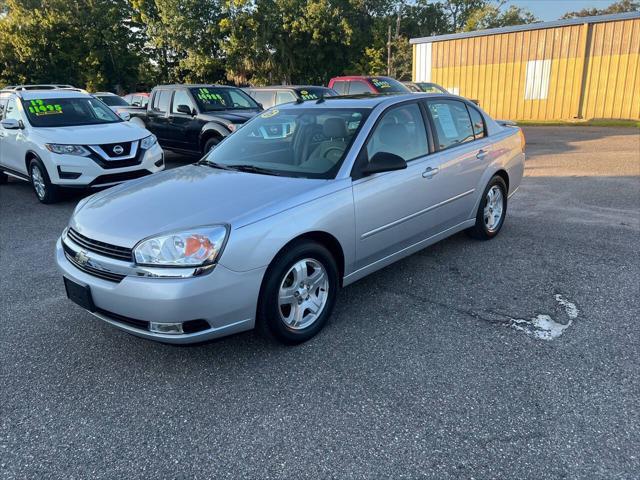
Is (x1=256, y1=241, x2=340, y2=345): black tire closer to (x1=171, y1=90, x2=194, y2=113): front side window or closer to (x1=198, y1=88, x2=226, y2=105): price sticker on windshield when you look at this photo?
(x1=171, y1=90, x2=194, y2=113): front side window

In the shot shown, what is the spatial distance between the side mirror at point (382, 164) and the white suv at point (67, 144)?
507 centimetres

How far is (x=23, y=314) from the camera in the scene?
389 cm

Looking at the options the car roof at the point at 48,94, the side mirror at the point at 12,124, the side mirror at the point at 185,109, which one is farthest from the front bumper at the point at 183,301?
the side mirror at the point at 185,109

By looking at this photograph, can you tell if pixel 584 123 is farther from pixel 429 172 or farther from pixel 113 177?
pixel 113 177

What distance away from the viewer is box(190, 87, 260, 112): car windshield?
10.5 metres

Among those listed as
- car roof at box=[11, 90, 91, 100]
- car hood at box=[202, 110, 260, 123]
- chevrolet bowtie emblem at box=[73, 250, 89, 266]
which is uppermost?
car roof at box=[11, 90, 91, 100]

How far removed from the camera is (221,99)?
10891 millimetres

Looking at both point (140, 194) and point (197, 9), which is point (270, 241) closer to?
point (140, 194)

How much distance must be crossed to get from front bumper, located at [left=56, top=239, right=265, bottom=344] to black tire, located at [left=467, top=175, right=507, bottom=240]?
305 centimetres

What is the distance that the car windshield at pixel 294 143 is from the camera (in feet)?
12.2

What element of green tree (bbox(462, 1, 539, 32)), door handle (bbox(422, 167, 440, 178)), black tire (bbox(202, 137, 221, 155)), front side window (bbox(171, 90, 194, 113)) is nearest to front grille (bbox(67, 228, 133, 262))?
door handle (bbox(422, 167, 440, 178))

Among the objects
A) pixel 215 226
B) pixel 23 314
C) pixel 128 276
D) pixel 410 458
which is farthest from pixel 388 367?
pixel 23 314

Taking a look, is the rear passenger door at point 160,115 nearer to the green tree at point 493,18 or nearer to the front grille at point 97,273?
the front grille at point 97,273

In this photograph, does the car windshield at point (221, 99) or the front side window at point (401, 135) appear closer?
the front side window at point (401, 135)
